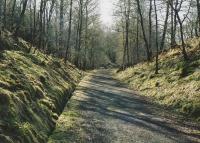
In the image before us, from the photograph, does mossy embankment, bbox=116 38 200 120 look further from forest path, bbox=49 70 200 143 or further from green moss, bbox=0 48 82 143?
green moss, bbox=0 48 82 143

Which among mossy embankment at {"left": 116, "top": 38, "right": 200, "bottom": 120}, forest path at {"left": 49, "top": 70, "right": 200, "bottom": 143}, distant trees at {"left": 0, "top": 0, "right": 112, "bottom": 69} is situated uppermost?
distant trees at {"left": 0, "top": 0, "right": 112, "bottom": 69}

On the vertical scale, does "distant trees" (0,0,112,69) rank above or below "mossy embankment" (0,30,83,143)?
above

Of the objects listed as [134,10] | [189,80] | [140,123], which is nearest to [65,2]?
[134,10]

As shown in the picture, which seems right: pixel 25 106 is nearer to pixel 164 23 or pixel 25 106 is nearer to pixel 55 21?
pixel 164 23

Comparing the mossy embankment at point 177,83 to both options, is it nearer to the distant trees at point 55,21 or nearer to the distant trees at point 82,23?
the distant trees at point 82,23

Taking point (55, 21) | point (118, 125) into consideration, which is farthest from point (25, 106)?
point (55, 21)

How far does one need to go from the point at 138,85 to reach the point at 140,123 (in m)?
19.3

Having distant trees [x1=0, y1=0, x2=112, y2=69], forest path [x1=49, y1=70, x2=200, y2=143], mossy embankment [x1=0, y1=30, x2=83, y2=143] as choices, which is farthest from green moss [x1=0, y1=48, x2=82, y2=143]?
distant trees [x1=0, y1=0, x2=112, y2=69]

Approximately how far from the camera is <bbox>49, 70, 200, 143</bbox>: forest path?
17.3m

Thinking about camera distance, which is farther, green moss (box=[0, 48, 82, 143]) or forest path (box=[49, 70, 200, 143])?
forest path (box=[49, 70, 200, 143])

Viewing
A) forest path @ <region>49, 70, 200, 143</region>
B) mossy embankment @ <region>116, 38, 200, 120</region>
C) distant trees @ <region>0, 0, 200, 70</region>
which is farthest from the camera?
distant trees @ <region>0, 0, 200, 70</region>

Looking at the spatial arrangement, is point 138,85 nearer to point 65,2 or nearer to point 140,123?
point 140,123

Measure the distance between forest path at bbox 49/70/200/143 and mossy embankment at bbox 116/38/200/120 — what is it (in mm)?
1321

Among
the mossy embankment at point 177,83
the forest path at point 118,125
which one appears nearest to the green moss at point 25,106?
the forest path at point 118,125
